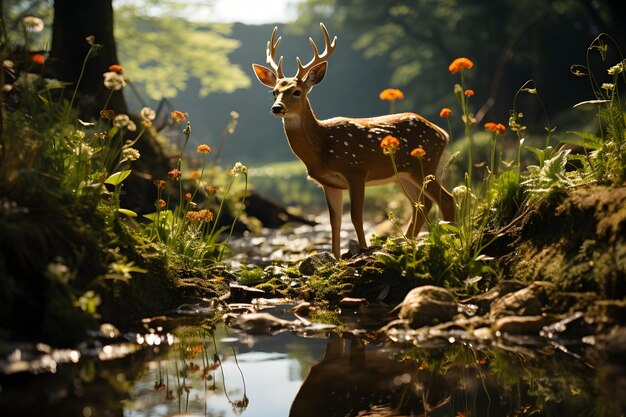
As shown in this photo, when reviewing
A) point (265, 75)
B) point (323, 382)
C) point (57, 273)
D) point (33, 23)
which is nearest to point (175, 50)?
point (265, 75)

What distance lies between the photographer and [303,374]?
3451 mm

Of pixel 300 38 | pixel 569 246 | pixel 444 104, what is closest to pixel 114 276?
pixel 569 246

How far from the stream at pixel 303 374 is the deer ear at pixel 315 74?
106 inches

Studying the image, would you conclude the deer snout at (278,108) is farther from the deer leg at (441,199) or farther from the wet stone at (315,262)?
the deer leg at (441,199)

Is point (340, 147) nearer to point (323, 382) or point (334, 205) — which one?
point (334, 205)

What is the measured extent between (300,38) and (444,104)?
84.3 ft

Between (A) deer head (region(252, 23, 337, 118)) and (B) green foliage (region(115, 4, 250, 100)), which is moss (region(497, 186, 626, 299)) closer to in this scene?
(A) deer head (region(252, 23, 337, 118))

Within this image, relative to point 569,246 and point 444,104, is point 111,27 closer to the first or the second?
point 569,246

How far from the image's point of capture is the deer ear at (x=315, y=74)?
654 centimetres

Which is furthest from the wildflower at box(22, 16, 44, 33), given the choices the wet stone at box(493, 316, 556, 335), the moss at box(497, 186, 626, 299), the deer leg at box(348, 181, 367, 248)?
the moss at box(497, 186, 626, 299)

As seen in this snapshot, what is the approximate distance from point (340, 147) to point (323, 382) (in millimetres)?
3427

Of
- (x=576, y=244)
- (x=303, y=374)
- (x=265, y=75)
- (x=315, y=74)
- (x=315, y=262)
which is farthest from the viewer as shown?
(x=265, y=75)

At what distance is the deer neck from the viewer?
6.43m

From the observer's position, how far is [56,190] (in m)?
4.27
